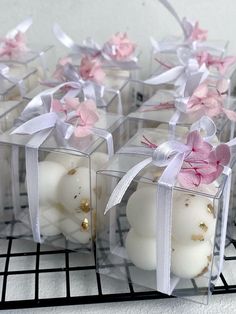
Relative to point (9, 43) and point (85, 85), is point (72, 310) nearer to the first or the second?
point (85, 85)

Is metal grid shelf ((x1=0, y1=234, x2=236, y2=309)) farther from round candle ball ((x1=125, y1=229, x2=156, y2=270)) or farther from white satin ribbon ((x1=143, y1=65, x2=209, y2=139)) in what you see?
white satin ribbon ((x1=143, y1=65, x2=209, y2=139))

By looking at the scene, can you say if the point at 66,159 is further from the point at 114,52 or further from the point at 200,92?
the point at 114,52

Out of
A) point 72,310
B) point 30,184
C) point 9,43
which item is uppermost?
point 9,43

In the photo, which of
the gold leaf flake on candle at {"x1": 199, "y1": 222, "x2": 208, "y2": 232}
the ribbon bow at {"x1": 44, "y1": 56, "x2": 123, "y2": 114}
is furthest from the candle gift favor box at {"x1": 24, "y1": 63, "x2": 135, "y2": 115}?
the gold leaf flake on candle at {"x1": 199, "y1": 222, "x2": 208, "y2": 232}

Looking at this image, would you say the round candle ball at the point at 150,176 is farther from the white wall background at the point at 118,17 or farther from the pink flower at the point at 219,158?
the white wall background at the point at 118,17

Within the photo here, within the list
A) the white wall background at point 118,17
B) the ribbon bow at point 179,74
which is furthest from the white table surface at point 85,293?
the white wall background at point 118,17

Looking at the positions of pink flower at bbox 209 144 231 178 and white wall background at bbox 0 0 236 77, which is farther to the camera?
white wall background at bbox 0 0 236 77

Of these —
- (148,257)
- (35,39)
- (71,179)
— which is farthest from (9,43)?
(148,257)
